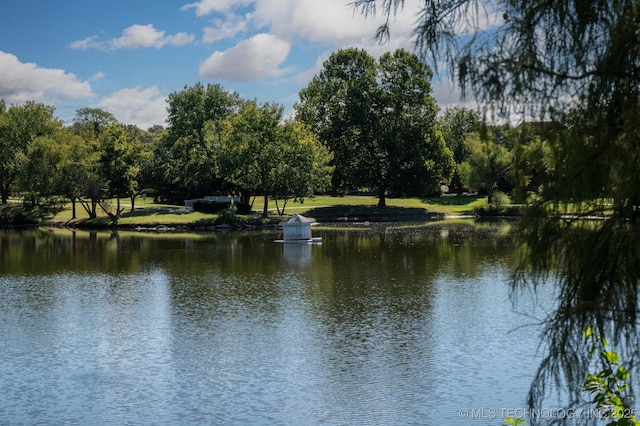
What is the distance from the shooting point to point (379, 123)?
66625 millimetres

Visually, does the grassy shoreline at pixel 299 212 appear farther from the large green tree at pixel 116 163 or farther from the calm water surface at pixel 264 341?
the calm water surface at pixel 264 341

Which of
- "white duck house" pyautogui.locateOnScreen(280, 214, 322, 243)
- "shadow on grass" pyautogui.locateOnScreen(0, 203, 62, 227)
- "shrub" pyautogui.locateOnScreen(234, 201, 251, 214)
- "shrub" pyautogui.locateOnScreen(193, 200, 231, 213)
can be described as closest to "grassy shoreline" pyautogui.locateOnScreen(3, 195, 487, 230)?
"shadow on grass" pyautogui.locateOnScreen(0, 203, 62, 227)

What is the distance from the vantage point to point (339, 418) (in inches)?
504

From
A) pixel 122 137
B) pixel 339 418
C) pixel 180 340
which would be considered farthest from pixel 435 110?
pixel 339 418

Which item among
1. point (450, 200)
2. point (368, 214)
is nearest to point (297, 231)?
point (368, 214)

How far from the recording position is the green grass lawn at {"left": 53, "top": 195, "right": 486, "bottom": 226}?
56844mm

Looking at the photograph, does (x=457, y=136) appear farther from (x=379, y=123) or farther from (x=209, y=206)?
(x=209, y=206)

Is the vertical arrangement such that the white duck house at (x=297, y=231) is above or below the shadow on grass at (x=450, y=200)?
below

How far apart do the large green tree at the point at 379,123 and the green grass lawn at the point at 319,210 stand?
230 centimetres

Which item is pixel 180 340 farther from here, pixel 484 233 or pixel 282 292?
pixel 484 233

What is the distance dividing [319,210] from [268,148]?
10.4 m

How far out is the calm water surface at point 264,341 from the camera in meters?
13.5

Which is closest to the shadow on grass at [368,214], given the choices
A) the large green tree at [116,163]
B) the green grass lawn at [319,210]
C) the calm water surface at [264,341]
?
the green grass lawn at [319,210]

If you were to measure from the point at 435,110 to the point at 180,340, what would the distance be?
52231 mm
